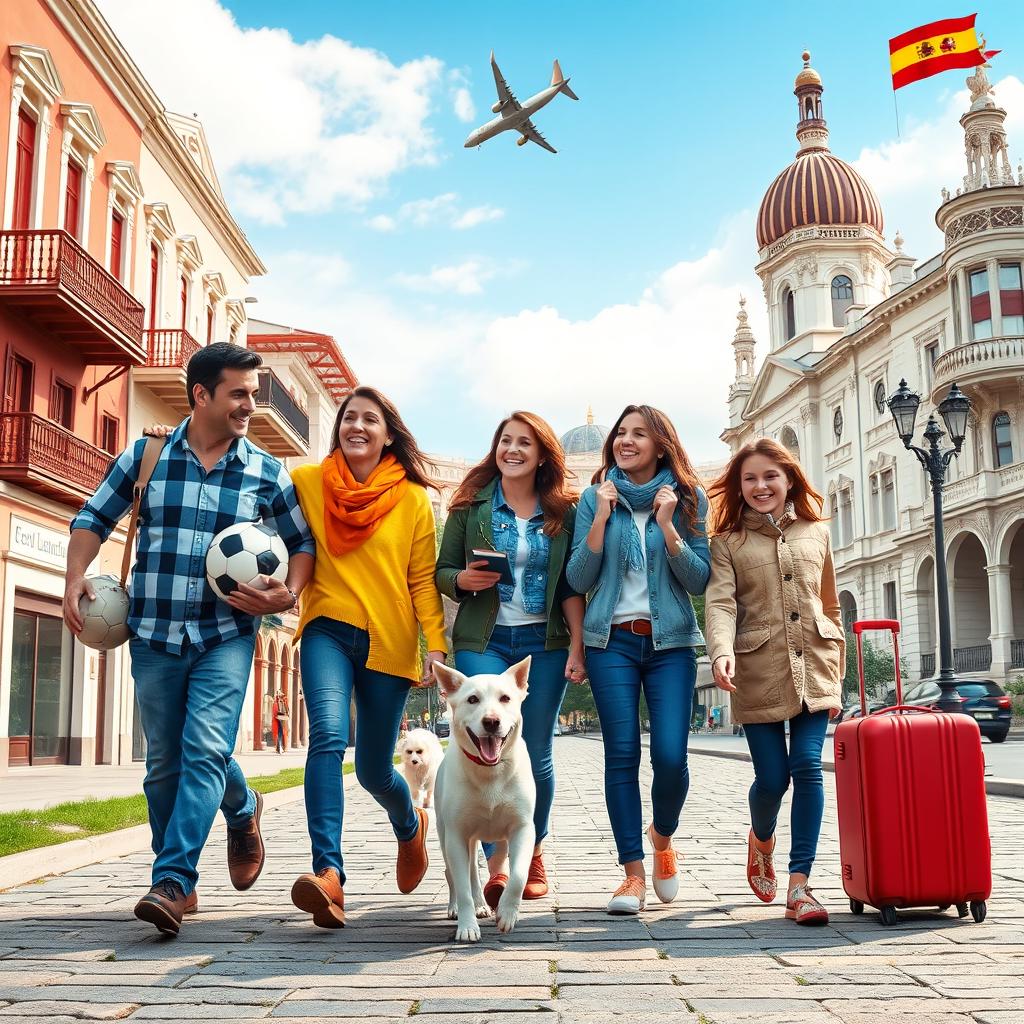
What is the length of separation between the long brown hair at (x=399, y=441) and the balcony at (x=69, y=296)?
1614 centimetres

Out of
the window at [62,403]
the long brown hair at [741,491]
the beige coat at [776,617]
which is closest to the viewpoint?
the beige coat at [776,617]

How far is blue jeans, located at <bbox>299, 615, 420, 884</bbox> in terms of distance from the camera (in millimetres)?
5238

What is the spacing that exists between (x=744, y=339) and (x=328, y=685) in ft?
262

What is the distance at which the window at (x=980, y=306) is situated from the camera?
44.1 m

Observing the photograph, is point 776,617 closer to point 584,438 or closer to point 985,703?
point 985,703

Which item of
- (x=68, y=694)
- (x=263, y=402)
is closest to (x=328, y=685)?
(x=68, y=694)

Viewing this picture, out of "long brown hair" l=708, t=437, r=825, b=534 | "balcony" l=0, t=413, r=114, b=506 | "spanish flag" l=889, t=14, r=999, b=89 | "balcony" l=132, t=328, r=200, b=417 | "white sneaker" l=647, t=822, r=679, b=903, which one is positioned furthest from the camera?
"spanish flag" l=889, t=14, r=999, b=89

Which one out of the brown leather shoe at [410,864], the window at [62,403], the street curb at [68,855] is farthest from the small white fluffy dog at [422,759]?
the window at [62,403]

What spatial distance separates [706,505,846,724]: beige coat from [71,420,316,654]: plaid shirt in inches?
79.5

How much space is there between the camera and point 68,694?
23.3m

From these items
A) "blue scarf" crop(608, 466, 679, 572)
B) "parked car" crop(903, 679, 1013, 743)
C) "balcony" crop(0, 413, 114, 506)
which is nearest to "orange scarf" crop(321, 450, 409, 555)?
"blue scarf" crop(608, 466, 679, 572)

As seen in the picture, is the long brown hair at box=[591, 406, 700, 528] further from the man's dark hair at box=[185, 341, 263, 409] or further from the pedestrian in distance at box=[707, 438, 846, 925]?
the man's dark hair at box=[185, 341, 263, 409]

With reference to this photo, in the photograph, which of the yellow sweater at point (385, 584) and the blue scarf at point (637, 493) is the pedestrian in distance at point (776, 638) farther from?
the yellow sweater at point (385, 584)

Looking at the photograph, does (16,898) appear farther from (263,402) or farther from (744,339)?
(744,339)
